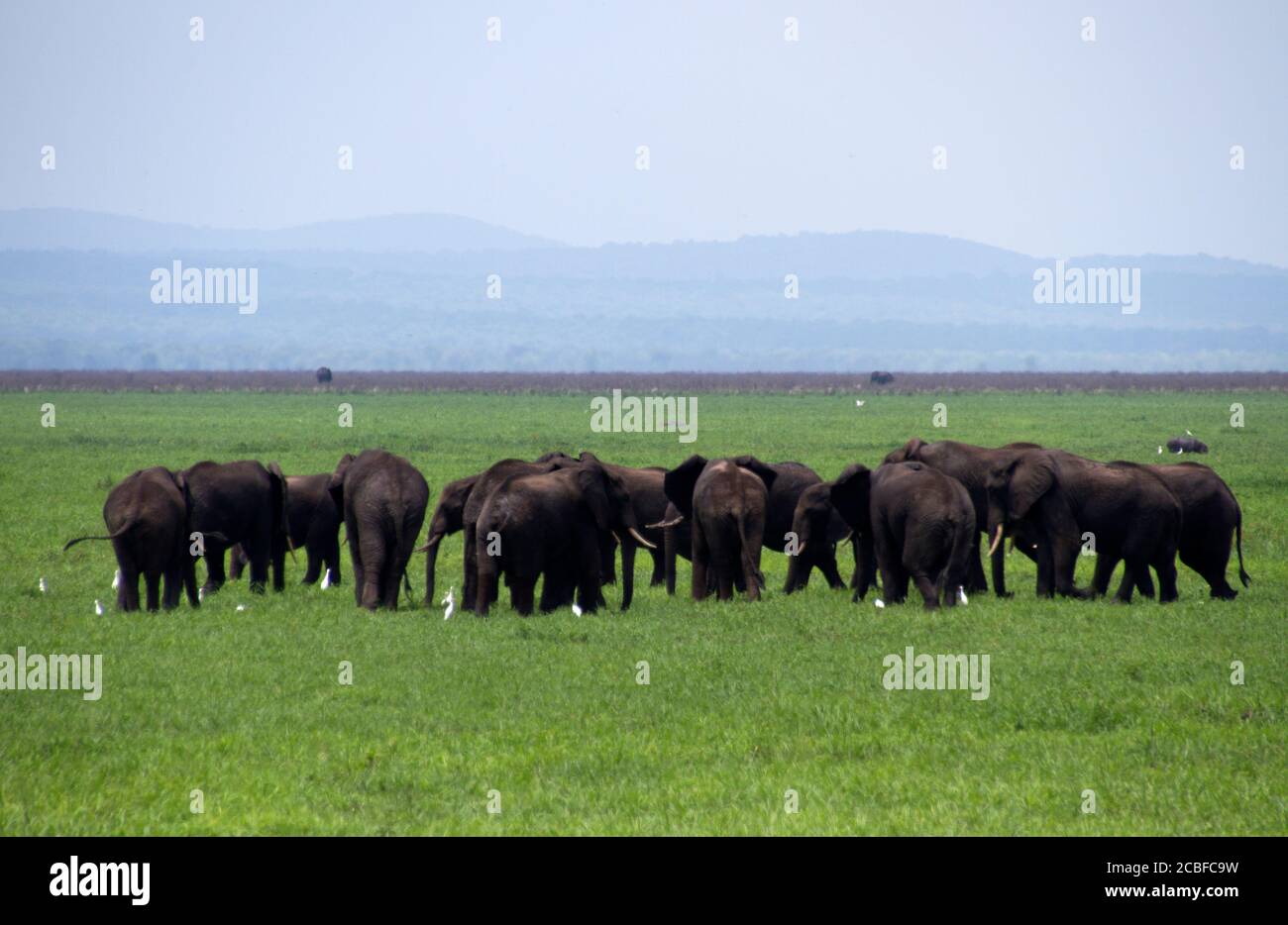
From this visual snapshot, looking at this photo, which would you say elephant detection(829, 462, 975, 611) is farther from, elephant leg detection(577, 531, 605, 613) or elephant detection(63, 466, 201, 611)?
elephant detection(63, 466, 201, 611)

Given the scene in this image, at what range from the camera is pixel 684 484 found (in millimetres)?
22391

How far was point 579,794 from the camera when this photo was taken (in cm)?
1155

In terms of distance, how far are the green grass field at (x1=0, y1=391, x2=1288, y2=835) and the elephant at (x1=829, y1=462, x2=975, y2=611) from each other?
2.11ft

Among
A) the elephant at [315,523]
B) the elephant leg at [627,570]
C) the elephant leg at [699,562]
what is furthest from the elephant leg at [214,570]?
the elephant leg at [699,562]

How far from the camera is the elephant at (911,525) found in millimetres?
19750

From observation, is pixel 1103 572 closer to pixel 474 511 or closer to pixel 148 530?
pixel 474 511

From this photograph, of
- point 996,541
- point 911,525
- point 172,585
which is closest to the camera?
point 911,525

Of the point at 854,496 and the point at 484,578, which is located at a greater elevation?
the point at 854,496

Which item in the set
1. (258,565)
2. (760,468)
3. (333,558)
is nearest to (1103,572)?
(760,468)

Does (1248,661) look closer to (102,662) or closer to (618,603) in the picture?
(618,603)

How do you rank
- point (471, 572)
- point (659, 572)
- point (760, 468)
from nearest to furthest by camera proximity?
point (471, 572)
point (760, 468)
point (659, 572)

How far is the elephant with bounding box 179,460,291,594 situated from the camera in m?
21.3

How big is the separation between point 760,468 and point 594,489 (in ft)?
11.4

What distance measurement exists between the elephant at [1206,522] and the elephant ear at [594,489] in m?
6.43
